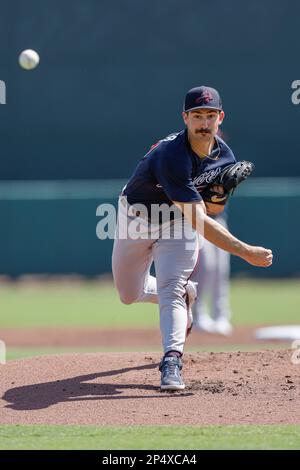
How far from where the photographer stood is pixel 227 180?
4.91 meters

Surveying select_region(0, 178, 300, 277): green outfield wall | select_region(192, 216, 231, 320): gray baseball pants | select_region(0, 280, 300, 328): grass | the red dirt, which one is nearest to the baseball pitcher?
the red dirt

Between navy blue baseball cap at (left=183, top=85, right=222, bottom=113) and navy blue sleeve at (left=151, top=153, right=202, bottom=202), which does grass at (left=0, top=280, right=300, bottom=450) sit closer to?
navy blue sleeve at (left=151, top=153, right=202, bottom=202)

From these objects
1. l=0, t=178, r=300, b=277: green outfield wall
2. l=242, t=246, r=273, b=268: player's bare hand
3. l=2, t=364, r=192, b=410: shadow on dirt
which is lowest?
l=2, t=364, r=192, b=410: shadow on dirt

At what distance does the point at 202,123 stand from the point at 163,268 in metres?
0.77

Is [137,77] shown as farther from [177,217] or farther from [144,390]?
[144,390]

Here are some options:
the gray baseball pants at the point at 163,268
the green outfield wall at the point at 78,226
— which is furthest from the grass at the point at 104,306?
the gray baseball pants at the point at 163,268

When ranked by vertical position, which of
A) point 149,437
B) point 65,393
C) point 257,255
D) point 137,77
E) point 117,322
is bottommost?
point 149,437

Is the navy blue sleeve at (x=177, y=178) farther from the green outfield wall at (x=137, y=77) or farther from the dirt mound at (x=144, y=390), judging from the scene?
the green outfield wall at (x=137, y=77)

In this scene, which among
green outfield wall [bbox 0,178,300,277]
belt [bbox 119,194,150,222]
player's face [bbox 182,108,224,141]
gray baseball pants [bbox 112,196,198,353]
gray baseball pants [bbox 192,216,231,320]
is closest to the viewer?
player's face [bbox 182,108,224,141]

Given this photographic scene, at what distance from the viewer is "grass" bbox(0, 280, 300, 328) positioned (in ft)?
34.1

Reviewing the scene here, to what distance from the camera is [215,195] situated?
505cm

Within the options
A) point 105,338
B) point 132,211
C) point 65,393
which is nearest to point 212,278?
point 105,338

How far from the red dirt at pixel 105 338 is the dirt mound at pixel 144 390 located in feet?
8.97

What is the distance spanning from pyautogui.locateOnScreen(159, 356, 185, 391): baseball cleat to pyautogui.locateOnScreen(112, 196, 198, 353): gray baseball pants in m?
0.06
